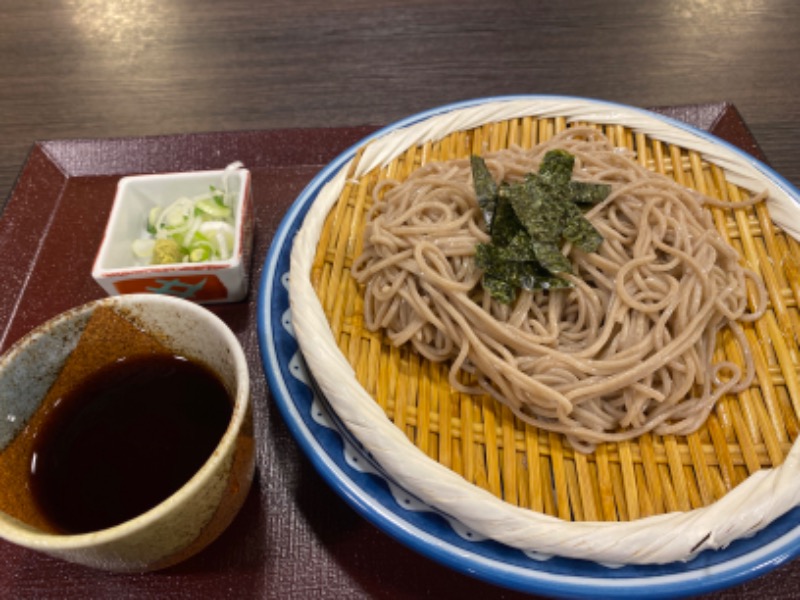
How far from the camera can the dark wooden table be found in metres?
1.70

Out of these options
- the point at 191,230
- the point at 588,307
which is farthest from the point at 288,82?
the point at 588,307

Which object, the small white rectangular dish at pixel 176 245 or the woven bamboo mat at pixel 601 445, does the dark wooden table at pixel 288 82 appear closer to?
the small white rectangular dish at pixel 176 245

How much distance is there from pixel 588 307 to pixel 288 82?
2.09m

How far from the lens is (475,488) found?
3.56 ft

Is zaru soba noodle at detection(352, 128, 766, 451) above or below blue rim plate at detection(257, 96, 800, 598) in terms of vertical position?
above

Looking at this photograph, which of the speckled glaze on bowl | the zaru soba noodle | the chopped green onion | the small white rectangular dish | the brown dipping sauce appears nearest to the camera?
the speckled glaze on bowl

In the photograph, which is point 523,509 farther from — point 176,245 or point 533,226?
point 176,245

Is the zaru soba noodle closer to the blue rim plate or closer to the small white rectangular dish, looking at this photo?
the blue rim plate

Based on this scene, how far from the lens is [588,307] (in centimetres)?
140

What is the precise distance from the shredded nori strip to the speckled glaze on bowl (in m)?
0.66

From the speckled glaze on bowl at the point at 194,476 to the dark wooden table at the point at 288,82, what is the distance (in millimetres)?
224

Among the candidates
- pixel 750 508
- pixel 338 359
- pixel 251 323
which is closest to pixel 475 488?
pixel 338 359

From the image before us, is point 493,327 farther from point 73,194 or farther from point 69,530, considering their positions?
point 73,194

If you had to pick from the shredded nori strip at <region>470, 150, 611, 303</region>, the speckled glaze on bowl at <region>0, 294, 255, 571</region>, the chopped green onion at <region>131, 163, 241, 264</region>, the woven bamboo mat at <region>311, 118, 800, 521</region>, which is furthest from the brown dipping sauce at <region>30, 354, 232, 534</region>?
the shredded nori strip at <region>470, 150, 611, 303</region>
